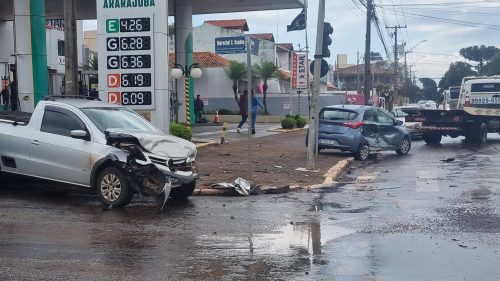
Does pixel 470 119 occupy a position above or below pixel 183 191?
above

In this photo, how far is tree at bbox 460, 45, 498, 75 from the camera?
85938 mm

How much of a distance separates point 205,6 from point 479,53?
2565 inches

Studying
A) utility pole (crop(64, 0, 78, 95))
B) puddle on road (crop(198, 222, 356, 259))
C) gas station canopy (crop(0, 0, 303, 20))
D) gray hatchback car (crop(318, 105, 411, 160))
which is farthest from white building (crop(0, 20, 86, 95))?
puddle on road (crop(198, 222, 356, 259))

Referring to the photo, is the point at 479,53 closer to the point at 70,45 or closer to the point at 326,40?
the point at 326,40

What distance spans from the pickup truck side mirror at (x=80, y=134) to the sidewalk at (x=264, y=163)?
108 inches

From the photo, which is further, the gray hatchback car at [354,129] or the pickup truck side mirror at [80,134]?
the gray hatchback car at [354,129]

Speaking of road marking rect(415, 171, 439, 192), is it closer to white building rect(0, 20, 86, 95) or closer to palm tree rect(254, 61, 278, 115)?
white building rect(0, 20, 86, 95)

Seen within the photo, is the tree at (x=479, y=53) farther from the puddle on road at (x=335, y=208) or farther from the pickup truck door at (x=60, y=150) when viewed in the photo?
the pickup truck door at (x=60, y=150)

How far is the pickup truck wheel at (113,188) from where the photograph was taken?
10.3m

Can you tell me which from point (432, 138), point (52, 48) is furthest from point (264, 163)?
point (52, 48)

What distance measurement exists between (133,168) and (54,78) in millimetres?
26833

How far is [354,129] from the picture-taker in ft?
64.1

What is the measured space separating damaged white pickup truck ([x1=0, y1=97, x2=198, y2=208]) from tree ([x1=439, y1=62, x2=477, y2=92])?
75.0 meters

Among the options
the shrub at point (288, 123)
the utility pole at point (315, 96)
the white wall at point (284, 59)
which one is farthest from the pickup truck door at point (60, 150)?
the white wall at point (284, 59)
